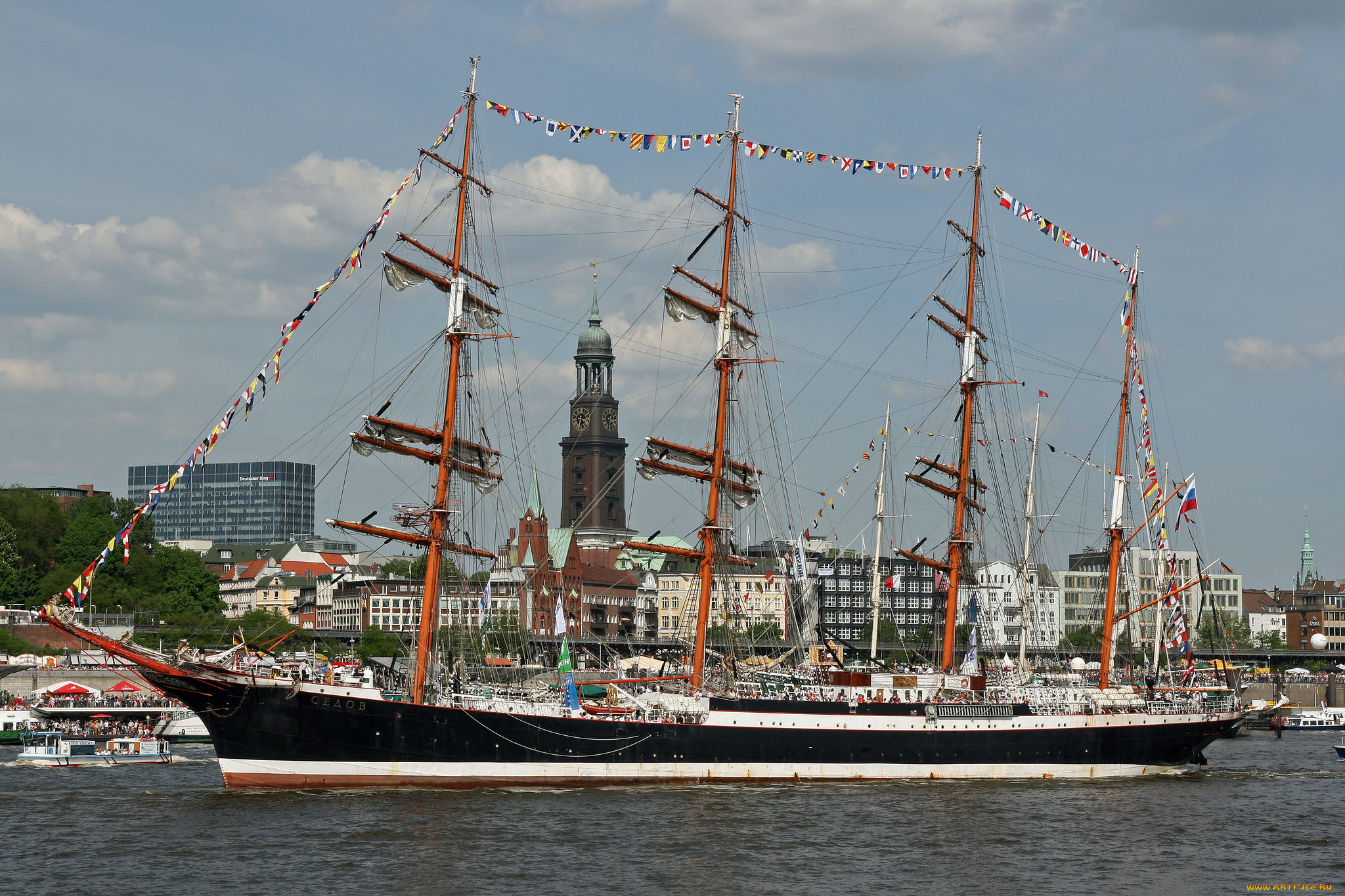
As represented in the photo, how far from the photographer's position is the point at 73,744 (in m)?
80.9

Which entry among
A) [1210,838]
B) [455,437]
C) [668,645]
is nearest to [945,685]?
[1210,838]

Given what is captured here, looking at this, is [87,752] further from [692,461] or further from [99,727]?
[692,461]

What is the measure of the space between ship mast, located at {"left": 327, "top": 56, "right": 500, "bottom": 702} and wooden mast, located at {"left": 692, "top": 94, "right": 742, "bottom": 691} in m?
10.5

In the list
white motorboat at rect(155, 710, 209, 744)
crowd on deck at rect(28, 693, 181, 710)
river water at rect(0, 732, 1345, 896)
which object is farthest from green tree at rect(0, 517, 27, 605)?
river water at rect(0, 732, 1345, 896)

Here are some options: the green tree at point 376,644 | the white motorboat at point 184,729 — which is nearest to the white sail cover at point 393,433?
the white motorboat at point 184,729

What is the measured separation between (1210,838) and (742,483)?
28.2 m

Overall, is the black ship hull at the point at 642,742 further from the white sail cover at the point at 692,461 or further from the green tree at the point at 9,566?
the green tree at the point at 9,566

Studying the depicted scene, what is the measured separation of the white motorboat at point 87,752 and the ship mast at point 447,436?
79.0 ft

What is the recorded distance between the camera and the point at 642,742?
66188mm

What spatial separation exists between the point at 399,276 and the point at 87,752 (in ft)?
111

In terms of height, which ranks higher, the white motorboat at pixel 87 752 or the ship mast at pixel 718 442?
the ship mast at pixel 718 442

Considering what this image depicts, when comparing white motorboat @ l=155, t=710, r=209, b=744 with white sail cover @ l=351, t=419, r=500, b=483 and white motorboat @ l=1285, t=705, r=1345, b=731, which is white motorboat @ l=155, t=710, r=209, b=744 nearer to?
white sail cover @ l=351, t=419, r=500, b=483

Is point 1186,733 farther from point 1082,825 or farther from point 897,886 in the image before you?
point 897,886

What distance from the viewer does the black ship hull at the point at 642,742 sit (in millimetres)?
61438
